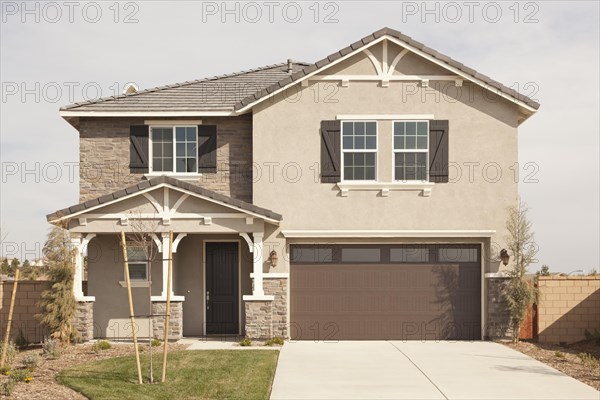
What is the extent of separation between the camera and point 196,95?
20625mm

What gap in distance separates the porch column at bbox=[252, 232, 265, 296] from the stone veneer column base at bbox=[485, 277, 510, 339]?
227 inches

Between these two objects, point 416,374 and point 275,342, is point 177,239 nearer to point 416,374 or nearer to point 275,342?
point 275,342

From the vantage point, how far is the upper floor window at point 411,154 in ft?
62.3

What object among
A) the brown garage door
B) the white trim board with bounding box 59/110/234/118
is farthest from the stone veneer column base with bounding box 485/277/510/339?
the white trim board with bounding box 59/110/234/118

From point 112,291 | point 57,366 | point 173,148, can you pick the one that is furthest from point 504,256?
point 57,366

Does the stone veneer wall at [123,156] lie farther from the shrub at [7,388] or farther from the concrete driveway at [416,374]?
the shrub at [7,388]

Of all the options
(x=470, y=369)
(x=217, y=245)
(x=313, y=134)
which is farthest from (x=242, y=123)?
(x=470, y=369)

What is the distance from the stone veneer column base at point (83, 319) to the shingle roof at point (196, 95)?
5.20 m

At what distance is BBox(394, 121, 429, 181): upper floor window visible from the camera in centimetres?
1900

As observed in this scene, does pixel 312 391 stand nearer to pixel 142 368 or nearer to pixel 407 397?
pixel 407 397

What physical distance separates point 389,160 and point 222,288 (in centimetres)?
550

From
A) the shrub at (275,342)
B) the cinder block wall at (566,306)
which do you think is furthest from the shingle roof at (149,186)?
the cinder block wall at (566,306)

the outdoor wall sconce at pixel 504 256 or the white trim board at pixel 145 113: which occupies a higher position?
the white trim board at pixel 145 113

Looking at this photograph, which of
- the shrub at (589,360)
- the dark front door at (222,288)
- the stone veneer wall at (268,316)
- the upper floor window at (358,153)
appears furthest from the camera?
the dark front door at (222,288)
